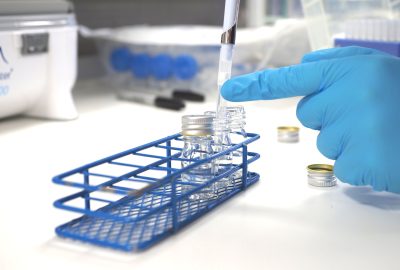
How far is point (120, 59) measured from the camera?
4.94ft

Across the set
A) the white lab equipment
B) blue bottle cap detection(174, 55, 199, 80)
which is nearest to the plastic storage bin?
blue bottle cap detection(174, 55, 199, 80)

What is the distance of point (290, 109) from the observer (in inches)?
51.1

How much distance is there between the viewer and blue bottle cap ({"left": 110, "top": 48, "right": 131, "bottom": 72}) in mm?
1494

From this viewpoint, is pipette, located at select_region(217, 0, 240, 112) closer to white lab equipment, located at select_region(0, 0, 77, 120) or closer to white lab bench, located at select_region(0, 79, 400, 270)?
white lab bench, located at select_region(0, 79, 400, 270)

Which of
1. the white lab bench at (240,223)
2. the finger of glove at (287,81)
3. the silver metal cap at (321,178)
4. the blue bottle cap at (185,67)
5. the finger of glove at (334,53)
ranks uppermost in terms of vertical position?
the finger of glove at (334,53)

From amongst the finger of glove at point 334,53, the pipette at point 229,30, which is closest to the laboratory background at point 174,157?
the pipette at point 229,30

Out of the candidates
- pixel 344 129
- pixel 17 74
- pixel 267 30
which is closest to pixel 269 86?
pixel 344 129

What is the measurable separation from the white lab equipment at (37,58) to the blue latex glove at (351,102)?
529 mm

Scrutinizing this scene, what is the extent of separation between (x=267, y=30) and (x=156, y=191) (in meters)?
0.89

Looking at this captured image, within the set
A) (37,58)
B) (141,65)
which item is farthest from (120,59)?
(37,58)

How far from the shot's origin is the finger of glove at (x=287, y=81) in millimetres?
668

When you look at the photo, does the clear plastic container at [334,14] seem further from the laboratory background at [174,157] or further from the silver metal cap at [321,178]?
the silver metal cap at [321,178]

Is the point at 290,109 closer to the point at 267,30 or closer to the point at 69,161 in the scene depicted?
the point at 267,30

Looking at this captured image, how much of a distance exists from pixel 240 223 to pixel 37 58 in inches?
26.3
